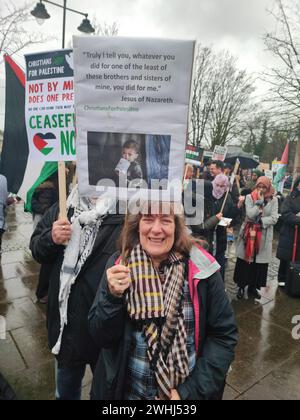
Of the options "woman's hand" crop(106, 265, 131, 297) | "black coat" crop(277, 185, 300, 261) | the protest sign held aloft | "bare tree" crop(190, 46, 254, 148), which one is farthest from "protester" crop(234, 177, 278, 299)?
"bare tree" crop(190, 46, 254, 148)

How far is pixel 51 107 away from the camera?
6.07ft

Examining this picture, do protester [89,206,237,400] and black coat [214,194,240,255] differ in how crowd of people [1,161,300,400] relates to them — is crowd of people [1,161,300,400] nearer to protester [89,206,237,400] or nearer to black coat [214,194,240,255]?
protester [89,206,237,400]

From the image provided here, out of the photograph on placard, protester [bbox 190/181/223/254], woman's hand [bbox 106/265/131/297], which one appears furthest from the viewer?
protester [bbox 190/181/223/254]

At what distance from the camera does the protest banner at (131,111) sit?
57.6 inches

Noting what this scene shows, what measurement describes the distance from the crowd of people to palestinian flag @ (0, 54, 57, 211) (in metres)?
0.38

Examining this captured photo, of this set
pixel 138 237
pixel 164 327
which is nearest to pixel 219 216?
pixel 138 237

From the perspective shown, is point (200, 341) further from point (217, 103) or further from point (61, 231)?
point (217, 103)

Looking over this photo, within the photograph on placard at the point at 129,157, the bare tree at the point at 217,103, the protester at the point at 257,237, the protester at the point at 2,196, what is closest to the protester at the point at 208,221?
the protester at the point at 257,237

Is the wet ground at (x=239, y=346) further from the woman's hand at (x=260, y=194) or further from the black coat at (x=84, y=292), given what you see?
the woman's hand at (x=260, y=194)

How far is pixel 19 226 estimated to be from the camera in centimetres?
847

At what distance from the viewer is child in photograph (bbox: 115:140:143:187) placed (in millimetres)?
1605

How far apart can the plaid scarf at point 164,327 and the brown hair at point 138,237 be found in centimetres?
20

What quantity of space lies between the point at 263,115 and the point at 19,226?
1056cm

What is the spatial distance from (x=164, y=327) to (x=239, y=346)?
96.7 inches
